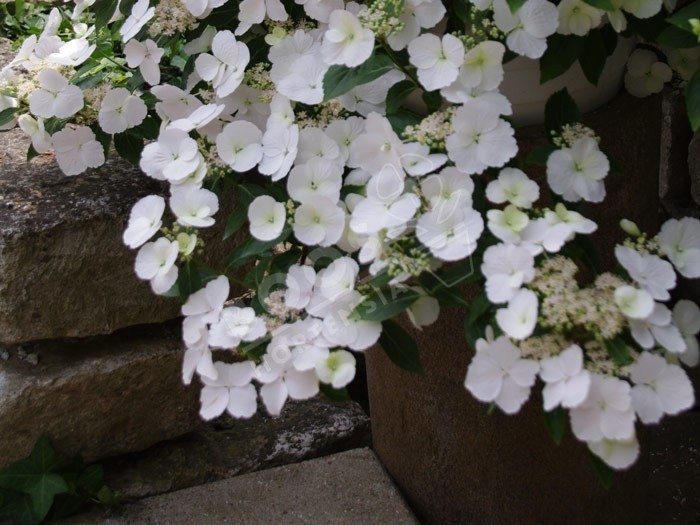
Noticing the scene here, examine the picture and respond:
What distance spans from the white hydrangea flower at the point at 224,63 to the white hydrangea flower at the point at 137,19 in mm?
109

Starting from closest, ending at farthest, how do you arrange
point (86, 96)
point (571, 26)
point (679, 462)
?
1. point (571, 26)
2. point (86, 96)
3. point (679, 462)

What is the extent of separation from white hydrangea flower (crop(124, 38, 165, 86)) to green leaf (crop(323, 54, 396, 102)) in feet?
0.95

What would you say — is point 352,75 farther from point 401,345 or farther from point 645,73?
point 645,73

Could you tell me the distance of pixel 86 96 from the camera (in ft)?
4.23

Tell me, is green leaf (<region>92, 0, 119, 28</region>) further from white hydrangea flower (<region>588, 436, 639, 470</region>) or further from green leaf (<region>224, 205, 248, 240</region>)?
white hydrangea flower (<region>588, 436, 639, 470</region>)

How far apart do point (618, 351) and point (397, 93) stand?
0.39 m

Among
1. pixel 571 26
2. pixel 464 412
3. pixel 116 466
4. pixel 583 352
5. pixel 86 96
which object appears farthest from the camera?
pixel 116 466

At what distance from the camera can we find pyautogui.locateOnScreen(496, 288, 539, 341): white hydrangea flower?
2.66 feet

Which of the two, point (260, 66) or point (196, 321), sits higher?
point (260, 66)

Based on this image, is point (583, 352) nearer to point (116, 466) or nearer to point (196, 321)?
point (196, 321)

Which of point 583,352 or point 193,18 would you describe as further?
point 193,18

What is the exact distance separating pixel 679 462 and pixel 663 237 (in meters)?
1.08

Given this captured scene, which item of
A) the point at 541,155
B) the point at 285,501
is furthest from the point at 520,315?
the point at 285,501

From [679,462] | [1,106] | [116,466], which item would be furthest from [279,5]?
[679,462]
